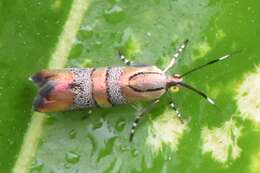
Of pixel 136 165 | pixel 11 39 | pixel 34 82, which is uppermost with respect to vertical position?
pixel 11 39

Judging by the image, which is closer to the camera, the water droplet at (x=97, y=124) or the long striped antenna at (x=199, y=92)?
the long striped antenna at (x=199, y=92)

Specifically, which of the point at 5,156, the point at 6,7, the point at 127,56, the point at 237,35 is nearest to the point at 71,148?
the point at 5,156

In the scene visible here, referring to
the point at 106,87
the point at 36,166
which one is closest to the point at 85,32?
the point at 106,87

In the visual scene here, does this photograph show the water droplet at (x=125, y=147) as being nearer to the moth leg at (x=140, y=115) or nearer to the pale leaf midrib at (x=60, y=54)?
the moth leg at (x=140, y=115)

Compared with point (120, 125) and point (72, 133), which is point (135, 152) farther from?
point (72, 133)

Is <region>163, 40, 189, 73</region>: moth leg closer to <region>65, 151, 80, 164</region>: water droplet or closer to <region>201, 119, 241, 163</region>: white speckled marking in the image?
<region>201, 119, 241, 163</region>: white speckled marking

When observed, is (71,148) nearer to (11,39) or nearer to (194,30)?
(11,39)

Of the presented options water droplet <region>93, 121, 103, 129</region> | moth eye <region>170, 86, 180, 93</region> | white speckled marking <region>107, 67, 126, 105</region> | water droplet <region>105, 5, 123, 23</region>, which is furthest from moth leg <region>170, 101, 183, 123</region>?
water droplet <region>105, 5, 123, 23</region>

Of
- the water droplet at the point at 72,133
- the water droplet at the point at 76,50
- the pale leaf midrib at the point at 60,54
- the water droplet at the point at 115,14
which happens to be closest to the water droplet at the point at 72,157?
the water droplet at the point at 72,133
